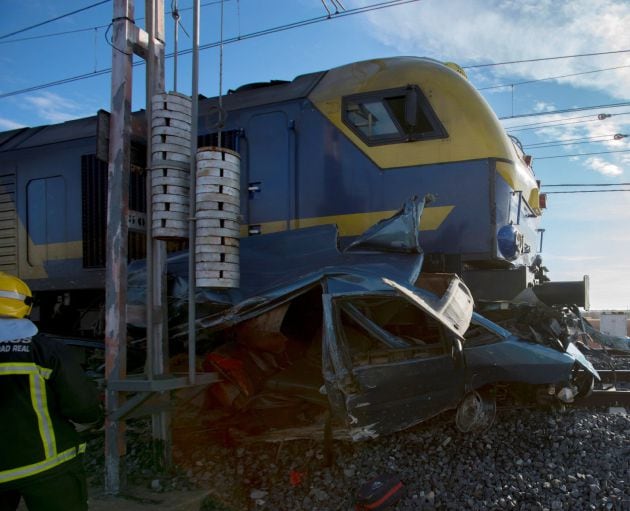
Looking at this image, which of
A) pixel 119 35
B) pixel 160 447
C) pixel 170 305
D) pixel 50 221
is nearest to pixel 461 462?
pixel 160 447

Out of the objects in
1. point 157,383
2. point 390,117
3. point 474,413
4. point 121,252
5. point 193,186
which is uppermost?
point 390,117

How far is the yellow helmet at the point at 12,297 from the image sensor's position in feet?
8.13

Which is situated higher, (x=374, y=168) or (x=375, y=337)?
(x=374, y=168)

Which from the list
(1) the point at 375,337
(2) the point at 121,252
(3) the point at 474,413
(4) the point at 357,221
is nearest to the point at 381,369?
(1) the point at 375,337

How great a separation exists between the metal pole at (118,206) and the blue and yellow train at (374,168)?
0.94 feet

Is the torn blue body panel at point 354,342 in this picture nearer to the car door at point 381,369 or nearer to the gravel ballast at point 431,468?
the car door at point 381,369

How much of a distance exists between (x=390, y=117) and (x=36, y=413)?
4.02 m

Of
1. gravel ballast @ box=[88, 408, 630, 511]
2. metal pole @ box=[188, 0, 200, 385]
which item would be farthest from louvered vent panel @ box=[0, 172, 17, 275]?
metal pole @ box=[188, 0, 200, 385]

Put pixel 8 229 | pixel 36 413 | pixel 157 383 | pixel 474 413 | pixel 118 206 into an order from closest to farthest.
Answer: pixel 36 413
pixel 157 383
pixel 118 206
pixel 474 413
pixel 8 229

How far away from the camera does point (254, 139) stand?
5770 millimetres

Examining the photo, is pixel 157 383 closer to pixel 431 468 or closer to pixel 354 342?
pixel 354 342

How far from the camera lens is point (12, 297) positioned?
2.50 m

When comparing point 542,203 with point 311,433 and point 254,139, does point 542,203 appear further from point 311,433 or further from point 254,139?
point 311,433

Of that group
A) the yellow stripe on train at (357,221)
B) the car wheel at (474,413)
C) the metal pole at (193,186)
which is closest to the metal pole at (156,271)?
the metal pole at (193,186)
